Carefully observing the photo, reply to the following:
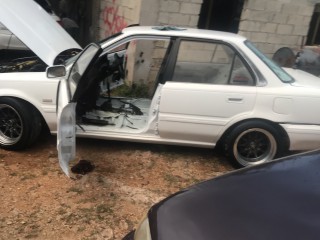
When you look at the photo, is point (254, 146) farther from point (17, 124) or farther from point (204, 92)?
point (17, 124)

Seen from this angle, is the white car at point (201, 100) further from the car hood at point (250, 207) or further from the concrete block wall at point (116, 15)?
the concrete block wall at point (116, 15)

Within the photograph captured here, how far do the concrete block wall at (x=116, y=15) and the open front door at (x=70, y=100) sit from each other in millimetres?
3205

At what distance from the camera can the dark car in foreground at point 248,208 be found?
1794 mm

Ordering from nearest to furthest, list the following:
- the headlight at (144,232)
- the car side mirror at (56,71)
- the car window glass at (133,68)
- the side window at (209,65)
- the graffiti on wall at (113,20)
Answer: the headlight at (144,232), the car side mirror at (56,71), the side window at (209,65), the car window glass at (133,68), the graffiti on wall at (113,20)

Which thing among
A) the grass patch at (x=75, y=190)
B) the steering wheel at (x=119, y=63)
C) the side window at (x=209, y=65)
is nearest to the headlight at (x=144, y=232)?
the grass patch at (x=75, y=190)

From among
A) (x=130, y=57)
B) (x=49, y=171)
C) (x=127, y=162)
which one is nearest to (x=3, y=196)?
(x=49, y=171)

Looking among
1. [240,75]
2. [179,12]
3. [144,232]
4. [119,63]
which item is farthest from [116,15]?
[144,232]

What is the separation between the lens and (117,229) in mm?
3520

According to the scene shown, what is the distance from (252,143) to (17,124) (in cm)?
274

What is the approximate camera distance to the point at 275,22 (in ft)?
26.2

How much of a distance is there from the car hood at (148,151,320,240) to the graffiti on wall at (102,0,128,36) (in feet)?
20.8

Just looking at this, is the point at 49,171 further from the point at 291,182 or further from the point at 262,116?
the point at 291,182

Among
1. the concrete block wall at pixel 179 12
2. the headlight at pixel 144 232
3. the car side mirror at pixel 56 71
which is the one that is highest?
the concrete block wall at pixel 179 12

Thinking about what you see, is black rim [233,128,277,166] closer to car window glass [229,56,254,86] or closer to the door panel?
the door panel
